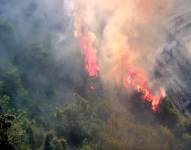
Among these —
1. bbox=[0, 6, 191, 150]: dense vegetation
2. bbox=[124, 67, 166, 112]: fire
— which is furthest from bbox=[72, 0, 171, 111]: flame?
bbox=[0, 6, 191, 150]: dense vegetation

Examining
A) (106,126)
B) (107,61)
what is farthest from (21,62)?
(106,126)

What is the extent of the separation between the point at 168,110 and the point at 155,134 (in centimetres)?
762

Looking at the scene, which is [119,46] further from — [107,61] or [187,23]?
[187,23]

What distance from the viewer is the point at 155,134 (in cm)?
7619

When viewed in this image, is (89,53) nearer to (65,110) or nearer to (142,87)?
(142,87)

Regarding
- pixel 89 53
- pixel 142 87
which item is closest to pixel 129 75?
pixel 142 87

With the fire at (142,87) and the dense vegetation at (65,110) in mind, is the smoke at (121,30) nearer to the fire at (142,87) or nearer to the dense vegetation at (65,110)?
the fire at (142,87)

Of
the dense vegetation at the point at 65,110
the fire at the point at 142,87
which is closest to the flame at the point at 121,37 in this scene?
the fire at the point at 142,87

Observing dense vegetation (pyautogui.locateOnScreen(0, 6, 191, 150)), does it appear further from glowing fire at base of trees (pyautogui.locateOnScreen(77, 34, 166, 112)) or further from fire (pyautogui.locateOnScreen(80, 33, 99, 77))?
fire (pyautogui.locateOnScreen(80, 33, 99, 77))

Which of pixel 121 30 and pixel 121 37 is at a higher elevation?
pixel 121 30

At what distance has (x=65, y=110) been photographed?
7456 centimetres

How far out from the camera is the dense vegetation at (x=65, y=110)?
72188mm

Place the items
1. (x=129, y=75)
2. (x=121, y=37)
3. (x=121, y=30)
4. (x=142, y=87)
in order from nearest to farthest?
(x=142, y=87) < (x=129, y=75) < (x=121, y=37) < (x=121, y=30)

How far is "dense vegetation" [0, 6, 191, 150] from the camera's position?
72188 mm
